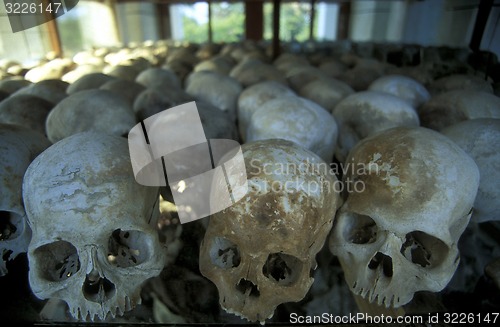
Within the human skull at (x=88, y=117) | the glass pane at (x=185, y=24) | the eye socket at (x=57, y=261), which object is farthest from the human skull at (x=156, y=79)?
the glass pane at (x=185, y=24)

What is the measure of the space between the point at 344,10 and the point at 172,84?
756 centimetres

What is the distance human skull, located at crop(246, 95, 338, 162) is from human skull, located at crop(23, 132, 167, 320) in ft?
1.76

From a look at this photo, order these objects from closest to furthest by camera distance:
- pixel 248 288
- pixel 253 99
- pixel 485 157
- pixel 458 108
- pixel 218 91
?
pixel 248 288
pixel 485 157
pixel 458 108
pixel 253 99
pixel 218 91

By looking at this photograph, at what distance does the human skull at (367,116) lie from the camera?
1.54 meters

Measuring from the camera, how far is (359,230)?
4.07 feet

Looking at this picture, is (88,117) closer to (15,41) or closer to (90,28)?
(15,41)

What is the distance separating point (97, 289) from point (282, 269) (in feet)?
1.89

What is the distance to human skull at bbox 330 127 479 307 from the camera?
3.26ft

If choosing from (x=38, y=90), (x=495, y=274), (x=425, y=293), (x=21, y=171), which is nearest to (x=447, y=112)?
(x=495, y=274)

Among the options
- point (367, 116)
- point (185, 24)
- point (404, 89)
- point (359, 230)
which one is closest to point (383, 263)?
point (359, 230)

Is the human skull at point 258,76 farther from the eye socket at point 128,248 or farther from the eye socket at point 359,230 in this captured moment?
the eye socket at point 128,248

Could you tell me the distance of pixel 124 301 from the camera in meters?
1.02

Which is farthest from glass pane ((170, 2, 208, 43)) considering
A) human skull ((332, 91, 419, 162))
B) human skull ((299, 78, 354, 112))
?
human skull ((332, 91, 419, 162))

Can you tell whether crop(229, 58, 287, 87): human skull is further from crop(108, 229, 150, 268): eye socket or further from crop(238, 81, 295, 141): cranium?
crop(108, 229, 150, 268): eye socket
